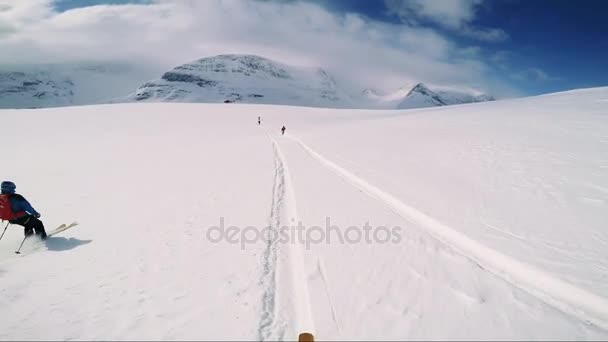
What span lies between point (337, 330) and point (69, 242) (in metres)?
6.08

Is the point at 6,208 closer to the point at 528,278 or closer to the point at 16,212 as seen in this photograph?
the point at 16,212

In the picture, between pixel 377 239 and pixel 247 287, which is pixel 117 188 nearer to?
pixel 247 287

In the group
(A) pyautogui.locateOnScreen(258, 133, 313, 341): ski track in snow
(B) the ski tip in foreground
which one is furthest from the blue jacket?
(B) the ski tip in foreground

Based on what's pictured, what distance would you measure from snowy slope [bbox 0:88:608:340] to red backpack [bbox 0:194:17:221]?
2.50 feet

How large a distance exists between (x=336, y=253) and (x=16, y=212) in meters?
6.96

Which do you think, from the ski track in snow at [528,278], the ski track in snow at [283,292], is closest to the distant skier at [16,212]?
the ski track in snow at [283,292]

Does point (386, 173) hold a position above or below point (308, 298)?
above

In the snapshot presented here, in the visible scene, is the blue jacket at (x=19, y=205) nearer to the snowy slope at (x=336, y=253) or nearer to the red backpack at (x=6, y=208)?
the red backpack at (x=6, y=208)

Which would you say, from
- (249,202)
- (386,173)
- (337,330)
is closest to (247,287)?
(337,330)

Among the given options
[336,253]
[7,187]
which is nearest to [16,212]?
[7,187]

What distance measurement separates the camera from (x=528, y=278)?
439 centimetres

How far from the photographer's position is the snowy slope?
141 inches

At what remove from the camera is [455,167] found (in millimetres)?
10750

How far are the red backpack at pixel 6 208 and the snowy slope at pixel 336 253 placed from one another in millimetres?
762
